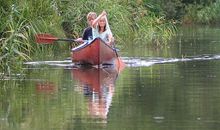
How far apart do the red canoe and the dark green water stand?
1.67ft

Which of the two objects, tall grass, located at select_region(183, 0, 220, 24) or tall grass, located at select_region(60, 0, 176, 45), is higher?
tall grass, located at select_region(183, 0, 220, 24)

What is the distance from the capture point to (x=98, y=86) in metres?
16.1

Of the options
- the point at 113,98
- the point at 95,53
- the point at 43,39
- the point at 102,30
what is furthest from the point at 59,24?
the point at 113,98

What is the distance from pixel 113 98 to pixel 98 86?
222cm

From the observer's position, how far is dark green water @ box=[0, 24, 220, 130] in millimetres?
11086

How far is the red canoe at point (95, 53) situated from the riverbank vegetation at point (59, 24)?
1.34 metres

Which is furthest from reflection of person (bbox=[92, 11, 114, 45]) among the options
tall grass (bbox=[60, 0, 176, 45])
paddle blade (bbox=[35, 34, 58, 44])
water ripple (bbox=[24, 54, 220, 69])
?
tall grass (bbox=[60, 0, 176, 45])

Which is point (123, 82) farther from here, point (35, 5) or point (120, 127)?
point (35, 5)

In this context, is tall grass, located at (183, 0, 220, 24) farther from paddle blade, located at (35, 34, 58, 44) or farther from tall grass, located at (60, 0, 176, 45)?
paddle blade, located at (35, 34, 58, 44)

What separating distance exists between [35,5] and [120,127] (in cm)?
1436

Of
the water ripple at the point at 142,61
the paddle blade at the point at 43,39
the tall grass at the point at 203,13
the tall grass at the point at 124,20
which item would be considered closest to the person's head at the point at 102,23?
the water ripple at the point at 142,61

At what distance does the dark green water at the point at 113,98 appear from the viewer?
436 inches

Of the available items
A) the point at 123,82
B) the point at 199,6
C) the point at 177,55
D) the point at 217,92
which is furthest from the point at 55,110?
the point at 199,6

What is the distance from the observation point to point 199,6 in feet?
208
